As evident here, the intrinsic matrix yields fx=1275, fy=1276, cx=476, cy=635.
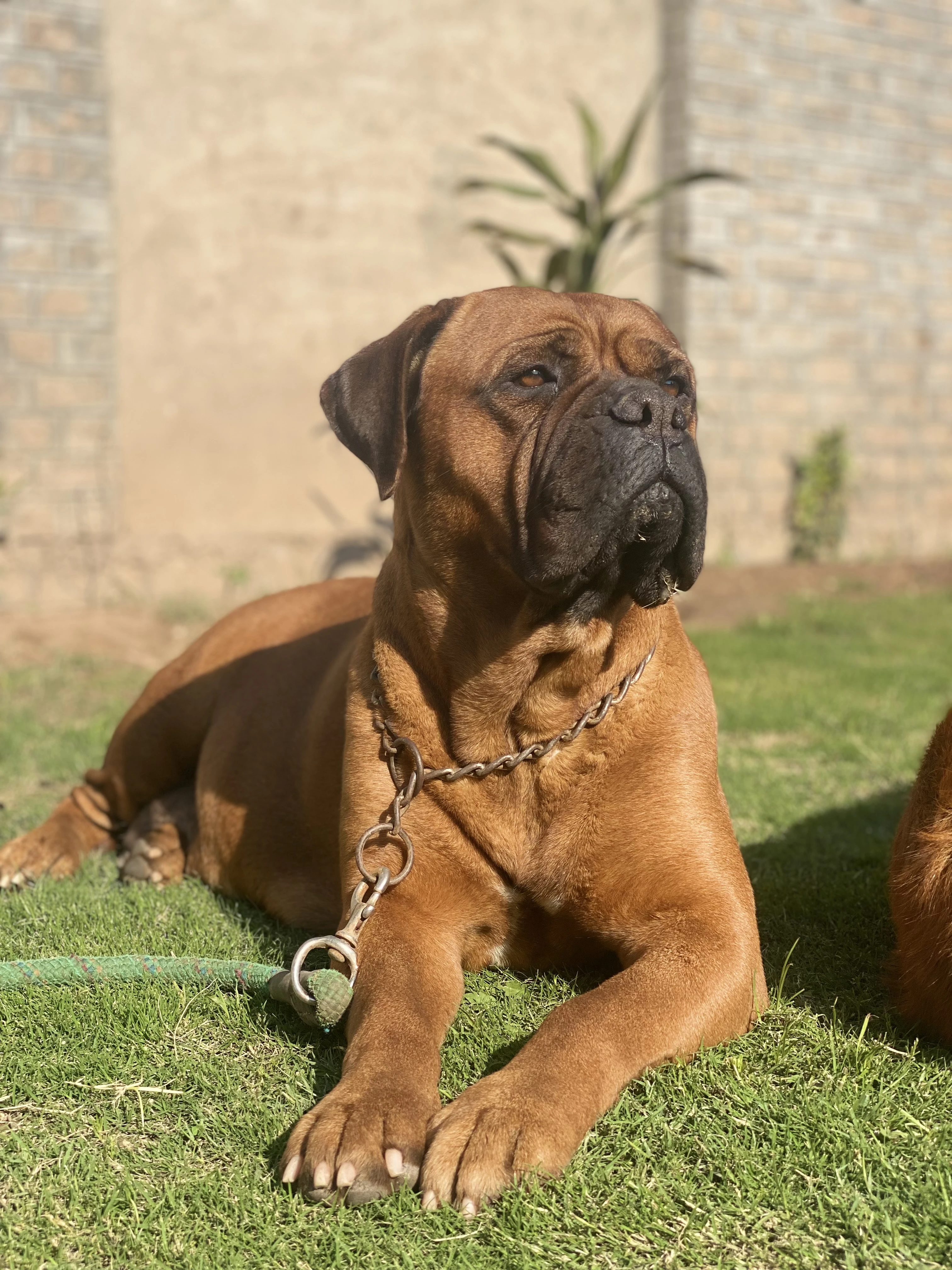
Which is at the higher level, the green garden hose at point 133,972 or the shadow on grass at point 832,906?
the green garden hose at point 133,972

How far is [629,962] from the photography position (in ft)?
8.38

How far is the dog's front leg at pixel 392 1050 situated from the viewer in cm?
195

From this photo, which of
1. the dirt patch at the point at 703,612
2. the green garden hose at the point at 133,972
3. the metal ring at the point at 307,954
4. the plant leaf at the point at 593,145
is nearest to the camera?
the metal ring at the point at 307,954

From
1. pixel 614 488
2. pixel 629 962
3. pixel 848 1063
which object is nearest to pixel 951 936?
pixel 848 1063

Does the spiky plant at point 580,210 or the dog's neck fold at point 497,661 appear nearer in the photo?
the dog's neck fold at point 497,661

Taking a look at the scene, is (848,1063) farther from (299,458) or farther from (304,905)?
(299,458)

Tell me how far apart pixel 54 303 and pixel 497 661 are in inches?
239

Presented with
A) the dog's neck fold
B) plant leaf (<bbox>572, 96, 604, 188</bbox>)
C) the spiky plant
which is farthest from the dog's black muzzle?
plant leaf (<bbox>572, 96, 604, 188</bbox>)

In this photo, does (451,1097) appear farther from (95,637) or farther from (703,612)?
(703,612)

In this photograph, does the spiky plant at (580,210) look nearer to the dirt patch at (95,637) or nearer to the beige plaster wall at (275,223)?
the beige plaster wall at (275,223)

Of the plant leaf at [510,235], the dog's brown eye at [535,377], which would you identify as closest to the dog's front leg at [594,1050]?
the dog's brown eye at [535,377]

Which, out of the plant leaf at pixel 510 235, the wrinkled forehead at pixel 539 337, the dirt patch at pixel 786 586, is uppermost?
the plant leaf at pixel 510 235

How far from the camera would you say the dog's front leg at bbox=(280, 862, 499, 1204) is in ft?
6.40

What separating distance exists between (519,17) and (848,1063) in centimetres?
890
